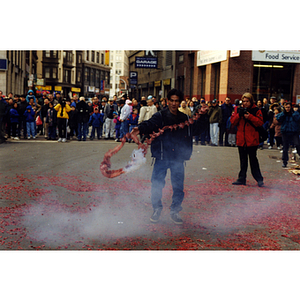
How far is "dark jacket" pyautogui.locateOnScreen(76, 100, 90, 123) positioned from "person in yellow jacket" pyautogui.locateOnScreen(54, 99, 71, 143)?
1.78 feet

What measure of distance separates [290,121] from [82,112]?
9.33m

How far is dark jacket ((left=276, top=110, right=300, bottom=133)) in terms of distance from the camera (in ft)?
35.0

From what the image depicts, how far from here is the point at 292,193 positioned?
7910mm

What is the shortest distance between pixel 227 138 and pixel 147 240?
12138 millimetres

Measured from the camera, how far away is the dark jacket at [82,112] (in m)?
17.2

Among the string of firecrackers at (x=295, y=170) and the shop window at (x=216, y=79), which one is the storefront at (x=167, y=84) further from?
the string of firecrackers at (x=295, y=170)

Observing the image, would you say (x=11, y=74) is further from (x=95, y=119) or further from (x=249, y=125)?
(x=249, y=125)

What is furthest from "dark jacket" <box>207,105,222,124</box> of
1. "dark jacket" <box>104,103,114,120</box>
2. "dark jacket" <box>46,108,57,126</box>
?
"dark jacket" <box>46,108,57,126</box>

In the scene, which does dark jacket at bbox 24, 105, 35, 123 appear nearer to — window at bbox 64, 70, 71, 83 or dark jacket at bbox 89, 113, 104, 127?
dark jacket at bbox 89, 113, 104, 127

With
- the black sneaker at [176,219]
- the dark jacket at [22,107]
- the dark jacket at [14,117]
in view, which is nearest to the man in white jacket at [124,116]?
the dark jacket at [22,107]

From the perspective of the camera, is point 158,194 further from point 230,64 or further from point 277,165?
point 230,64

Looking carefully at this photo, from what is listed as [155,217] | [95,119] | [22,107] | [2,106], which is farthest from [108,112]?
[155,217]

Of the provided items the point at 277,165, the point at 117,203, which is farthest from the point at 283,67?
the point at 117,203

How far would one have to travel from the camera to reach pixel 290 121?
10.8m
